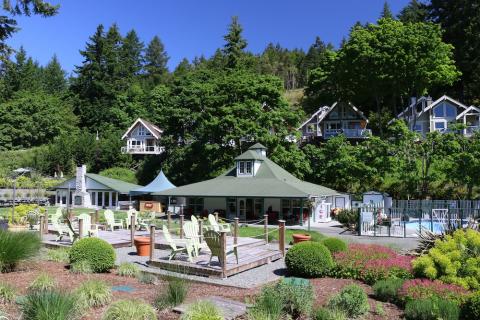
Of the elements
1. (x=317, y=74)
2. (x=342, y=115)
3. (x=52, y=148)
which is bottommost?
(x=52, y=148)

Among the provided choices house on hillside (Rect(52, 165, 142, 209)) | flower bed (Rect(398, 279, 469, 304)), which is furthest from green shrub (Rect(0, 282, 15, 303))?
house on hillside (Rect(52, 165, 142, 209))

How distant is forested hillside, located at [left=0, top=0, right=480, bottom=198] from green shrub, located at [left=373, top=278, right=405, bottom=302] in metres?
16.3

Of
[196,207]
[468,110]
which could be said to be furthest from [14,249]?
[468,110]

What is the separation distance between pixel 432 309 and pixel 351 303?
1.28m

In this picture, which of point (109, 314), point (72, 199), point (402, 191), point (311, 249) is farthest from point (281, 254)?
point (72, 199)

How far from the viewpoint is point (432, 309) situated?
749 centimetres

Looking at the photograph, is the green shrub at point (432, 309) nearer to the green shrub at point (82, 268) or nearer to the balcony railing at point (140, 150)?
the green shrub at point (82, 268)

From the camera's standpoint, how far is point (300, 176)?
139 feet

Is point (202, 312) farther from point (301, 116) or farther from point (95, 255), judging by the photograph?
point (301, 116)

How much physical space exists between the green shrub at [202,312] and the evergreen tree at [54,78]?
93731 mm

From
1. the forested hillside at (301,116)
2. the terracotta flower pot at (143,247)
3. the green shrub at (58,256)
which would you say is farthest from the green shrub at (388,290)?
the forested hillside at (301,116)

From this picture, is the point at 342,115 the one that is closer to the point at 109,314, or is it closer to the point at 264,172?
the point at 264,172

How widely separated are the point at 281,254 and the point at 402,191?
26.9 meters

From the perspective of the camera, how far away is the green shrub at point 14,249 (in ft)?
33.7
